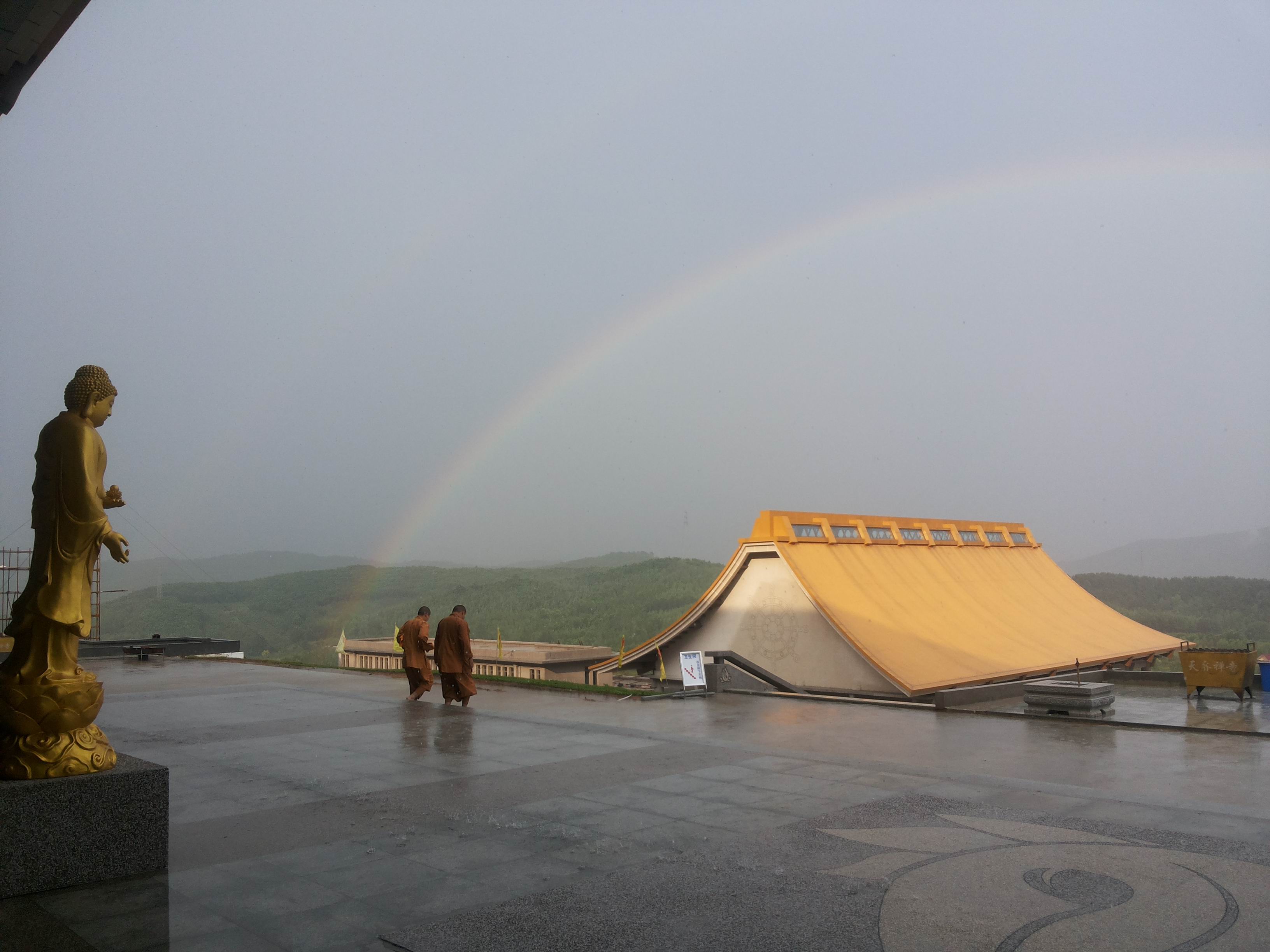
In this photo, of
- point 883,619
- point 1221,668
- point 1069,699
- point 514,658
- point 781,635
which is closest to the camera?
point 1069,699

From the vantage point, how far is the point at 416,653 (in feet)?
40.2

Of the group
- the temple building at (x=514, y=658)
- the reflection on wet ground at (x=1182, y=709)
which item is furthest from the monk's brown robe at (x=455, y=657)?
the reflection on wet ground at (x=1182, y=709)

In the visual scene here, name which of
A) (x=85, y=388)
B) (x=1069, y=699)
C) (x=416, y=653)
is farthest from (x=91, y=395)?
(x=1069, y=699)

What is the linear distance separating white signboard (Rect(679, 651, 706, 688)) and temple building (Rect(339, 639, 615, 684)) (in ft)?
18.4

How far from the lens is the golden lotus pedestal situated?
461 cm

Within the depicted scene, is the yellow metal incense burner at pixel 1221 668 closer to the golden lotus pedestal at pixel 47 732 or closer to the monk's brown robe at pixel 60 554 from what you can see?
the golden lotus pedestal at pixel 47 732

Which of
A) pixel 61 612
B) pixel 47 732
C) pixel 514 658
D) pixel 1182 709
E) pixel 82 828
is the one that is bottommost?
pixel 514 658

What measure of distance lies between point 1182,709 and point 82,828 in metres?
13.1

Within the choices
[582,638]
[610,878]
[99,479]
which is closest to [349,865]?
[610,878]

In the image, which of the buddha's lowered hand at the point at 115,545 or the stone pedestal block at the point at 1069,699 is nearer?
the buddha's lowered hand at the point at 115,545

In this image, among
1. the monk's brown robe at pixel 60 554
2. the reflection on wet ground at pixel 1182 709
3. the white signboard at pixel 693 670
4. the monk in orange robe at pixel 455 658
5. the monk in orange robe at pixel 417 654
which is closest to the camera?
the monk's brown robe at pixel 60 554

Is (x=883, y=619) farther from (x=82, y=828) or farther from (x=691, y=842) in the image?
(x=82, y=828)

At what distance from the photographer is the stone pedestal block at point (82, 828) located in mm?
4453

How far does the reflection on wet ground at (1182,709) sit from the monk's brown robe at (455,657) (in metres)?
6.31
